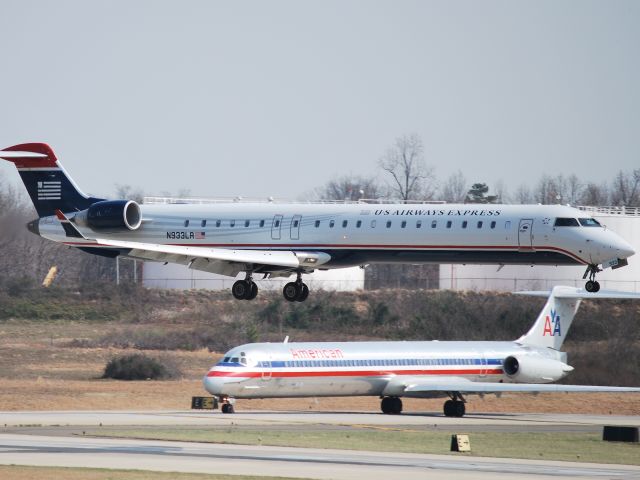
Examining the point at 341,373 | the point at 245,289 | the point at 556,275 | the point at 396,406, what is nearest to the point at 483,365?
the point at 396,406

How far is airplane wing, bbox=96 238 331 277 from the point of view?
179ft

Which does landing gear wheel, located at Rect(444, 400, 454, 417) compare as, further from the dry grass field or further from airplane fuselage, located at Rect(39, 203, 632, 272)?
airplane fuselage, located at Rect(39, 203, 632, 272)

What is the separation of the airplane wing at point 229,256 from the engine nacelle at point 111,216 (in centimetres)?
236

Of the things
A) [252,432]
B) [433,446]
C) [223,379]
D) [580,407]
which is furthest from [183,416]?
[580,407]

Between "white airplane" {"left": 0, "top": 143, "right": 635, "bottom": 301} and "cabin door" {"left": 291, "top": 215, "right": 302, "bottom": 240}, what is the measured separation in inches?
1.9

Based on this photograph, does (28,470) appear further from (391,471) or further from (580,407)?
(580,407)

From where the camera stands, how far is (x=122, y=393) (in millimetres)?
71875

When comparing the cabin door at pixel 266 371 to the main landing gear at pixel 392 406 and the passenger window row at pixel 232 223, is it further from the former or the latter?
the passenger window row at pixel 232 223

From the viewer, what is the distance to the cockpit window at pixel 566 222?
51.8 m

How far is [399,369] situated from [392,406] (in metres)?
1.93

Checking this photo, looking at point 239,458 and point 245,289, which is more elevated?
point 245,289

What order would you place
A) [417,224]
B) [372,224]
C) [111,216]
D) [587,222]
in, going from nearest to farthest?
[587,222] < [417,224] < [372,224] < [111,216]

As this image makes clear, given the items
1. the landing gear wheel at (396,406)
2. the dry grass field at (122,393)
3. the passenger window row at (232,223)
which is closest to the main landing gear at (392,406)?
the landing gear wheel at (396,406)

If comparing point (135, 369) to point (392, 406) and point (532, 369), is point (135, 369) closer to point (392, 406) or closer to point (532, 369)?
point (392, 406)
